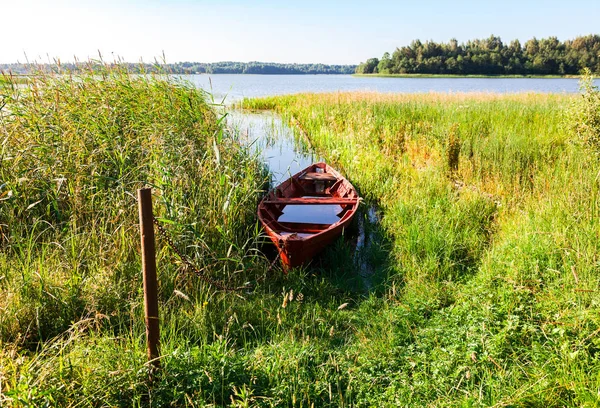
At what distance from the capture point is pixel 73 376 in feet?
8.71

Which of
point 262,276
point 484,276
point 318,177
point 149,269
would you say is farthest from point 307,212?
point 149,269

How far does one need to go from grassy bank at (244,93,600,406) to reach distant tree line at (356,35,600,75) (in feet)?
185

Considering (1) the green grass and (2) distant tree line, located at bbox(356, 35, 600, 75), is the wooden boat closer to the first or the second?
(1) the green grass

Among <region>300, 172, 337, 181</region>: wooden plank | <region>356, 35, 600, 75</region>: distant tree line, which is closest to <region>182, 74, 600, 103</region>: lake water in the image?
<region>300, 172, 337, 181</region>: wooden plank

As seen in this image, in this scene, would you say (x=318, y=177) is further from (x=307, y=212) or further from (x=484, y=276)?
(x=484, y=276)

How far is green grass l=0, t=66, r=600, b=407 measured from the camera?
9.35 feet

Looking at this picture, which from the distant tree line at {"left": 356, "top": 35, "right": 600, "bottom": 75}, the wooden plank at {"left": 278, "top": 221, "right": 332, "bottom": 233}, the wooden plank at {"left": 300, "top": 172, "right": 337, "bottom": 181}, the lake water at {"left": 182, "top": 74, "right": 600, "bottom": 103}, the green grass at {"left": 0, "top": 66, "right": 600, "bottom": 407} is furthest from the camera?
the distant tree line at {"left": 356, "top": 35, "right": 600, "bottom": 75}

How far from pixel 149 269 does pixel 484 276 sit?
311cm

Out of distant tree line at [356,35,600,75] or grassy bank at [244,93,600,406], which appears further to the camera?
distant tree line at [356,35,600,75]

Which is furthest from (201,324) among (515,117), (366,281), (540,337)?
(515,117)

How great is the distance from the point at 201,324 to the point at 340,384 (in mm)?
1289

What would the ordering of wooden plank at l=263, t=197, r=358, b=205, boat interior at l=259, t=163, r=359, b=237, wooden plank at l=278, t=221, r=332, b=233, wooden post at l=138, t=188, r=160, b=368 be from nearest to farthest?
wooden post at l=138, t=188, r=160, b=368 → wooden plank at l=278, t=221, r=332, b=233 → boat interior at l=259, t=163, r=359, b=237 → wooden plank at l=263, t=197, r=358, b=205

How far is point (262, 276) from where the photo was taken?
4.93 meters

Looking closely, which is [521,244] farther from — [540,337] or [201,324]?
[201,324]
